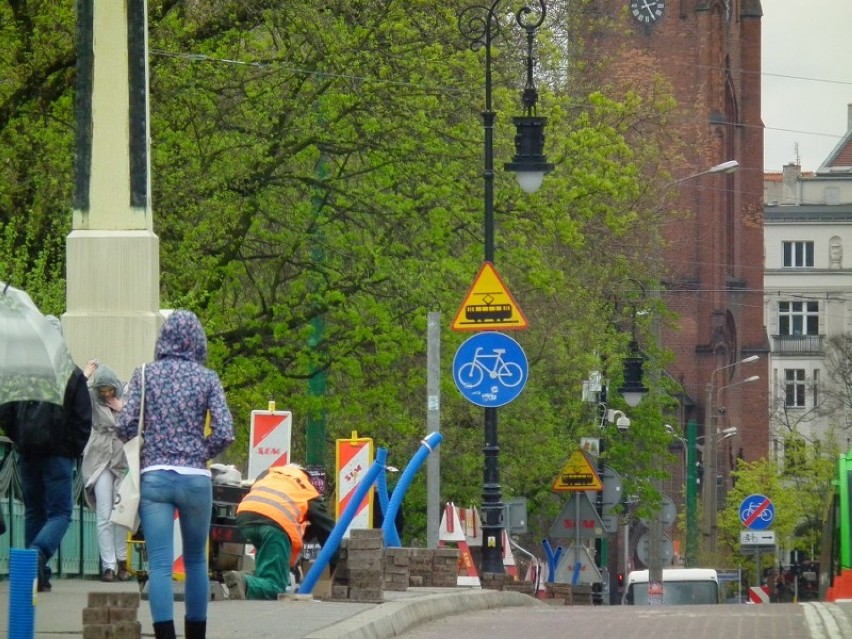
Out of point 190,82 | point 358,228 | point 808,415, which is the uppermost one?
point 190,82

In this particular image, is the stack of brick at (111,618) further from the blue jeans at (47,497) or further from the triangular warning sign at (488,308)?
the triangular warning sign at (488,308)

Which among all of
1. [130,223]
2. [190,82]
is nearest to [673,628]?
[130,223]

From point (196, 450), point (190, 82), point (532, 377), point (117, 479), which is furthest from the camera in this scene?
point (532, 377)

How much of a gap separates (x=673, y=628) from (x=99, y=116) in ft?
18.2

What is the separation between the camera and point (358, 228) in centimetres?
2689

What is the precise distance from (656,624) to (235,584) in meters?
3.14

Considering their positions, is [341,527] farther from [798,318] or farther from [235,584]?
[798,318]

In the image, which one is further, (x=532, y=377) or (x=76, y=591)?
(x=532, y=377)

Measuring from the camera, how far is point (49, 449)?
1327 cm

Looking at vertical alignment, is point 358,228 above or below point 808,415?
above

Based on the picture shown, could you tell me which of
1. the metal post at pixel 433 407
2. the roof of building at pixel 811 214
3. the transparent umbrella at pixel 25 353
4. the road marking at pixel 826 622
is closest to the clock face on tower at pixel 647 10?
the roof of building at pixel 811 214

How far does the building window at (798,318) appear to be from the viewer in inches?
4838

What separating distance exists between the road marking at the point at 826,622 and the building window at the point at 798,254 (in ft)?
348

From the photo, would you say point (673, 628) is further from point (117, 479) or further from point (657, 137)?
point (657, 137)
